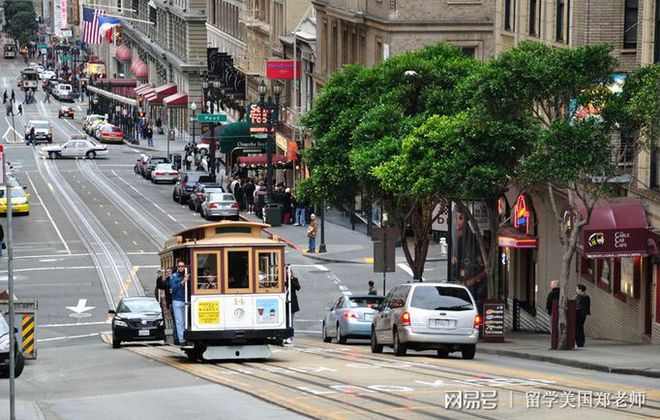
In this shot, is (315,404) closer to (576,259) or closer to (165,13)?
(576,259)

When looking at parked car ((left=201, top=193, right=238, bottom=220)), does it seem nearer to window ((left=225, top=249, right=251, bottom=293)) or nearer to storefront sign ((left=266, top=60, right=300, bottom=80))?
storefront sign ((left=266, top=60, right=300, bottom=80))

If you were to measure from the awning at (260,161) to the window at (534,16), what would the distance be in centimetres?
3481

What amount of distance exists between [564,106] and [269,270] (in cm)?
874

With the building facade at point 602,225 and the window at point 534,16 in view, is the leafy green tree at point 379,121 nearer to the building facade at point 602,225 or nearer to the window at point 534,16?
the window at point 534,16

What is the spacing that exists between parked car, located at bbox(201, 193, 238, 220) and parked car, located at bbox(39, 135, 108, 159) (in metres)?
38.8

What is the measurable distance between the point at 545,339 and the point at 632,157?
5.04 metres

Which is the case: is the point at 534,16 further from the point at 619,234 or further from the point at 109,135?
the point at 109,135

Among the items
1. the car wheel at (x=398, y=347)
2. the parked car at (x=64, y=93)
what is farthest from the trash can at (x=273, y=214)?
the parked car at (x=64, y=93)

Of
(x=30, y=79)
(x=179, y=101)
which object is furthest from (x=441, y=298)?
(x=30, y=79)

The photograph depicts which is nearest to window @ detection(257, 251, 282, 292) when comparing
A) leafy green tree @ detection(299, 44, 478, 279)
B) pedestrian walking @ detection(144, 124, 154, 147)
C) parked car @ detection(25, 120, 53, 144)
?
leafy green tree @ detection(299, 44, 478, 279)

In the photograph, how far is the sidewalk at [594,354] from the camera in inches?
1148

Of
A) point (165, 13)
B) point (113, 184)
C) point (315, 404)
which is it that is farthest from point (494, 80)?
point (165, 13)

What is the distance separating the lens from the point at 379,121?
47.0 metres

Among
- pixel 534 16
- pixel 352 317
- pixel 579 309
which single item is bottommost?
pixel 352 317
